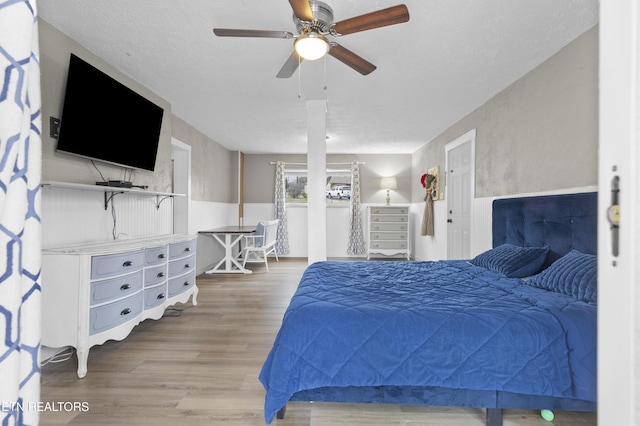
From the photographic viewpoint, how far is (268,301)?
373cm

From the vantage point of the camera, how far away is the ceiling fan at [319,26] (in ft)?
5.73

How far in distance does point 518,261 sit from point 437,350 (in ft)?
4.51

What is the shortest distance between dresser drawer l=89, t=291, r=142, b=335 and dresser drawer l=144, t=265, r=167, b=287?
145 mm

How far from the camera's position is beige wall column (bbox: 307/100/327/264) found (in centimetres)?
374

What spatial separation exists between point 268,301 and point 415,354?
2484 mm

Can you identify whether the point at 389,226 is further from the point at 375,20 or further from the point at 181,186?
the point at 375,20

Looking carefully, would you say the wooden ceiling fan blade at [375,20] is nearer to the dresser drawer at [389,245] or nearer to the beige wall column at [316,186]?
the beige wall column at [316,186]

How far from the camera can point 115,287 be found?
225cm

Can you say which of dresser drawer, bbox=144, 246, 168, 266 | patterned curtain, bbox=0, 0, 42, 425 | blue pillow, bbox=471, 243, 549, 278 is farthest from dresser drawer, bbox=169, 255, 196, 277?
blue pillow, bbox=471, 243, 549, 278

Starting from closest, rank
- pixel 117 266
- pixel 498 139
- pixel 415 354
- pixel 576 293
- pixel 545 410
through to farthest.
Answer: pixel 415 354
pixel 545 410
pixel 576 293
pixel 117 266
pixel 498 139

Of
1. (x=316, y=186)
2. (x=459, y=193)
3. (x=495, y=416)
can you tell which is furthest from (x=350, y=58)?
(x=459, y=193)

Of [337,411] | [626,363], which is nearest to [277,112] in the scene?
[337,411]

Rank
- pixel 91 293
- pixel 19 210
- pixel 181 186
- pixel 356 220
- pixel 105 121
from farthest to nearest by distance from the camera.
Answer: pixel 356 220
pixel 181 186
pixel 105 121
pixel 91 293
pixel 19 210

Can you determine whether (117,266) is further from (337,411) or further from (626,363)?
(626,363)
